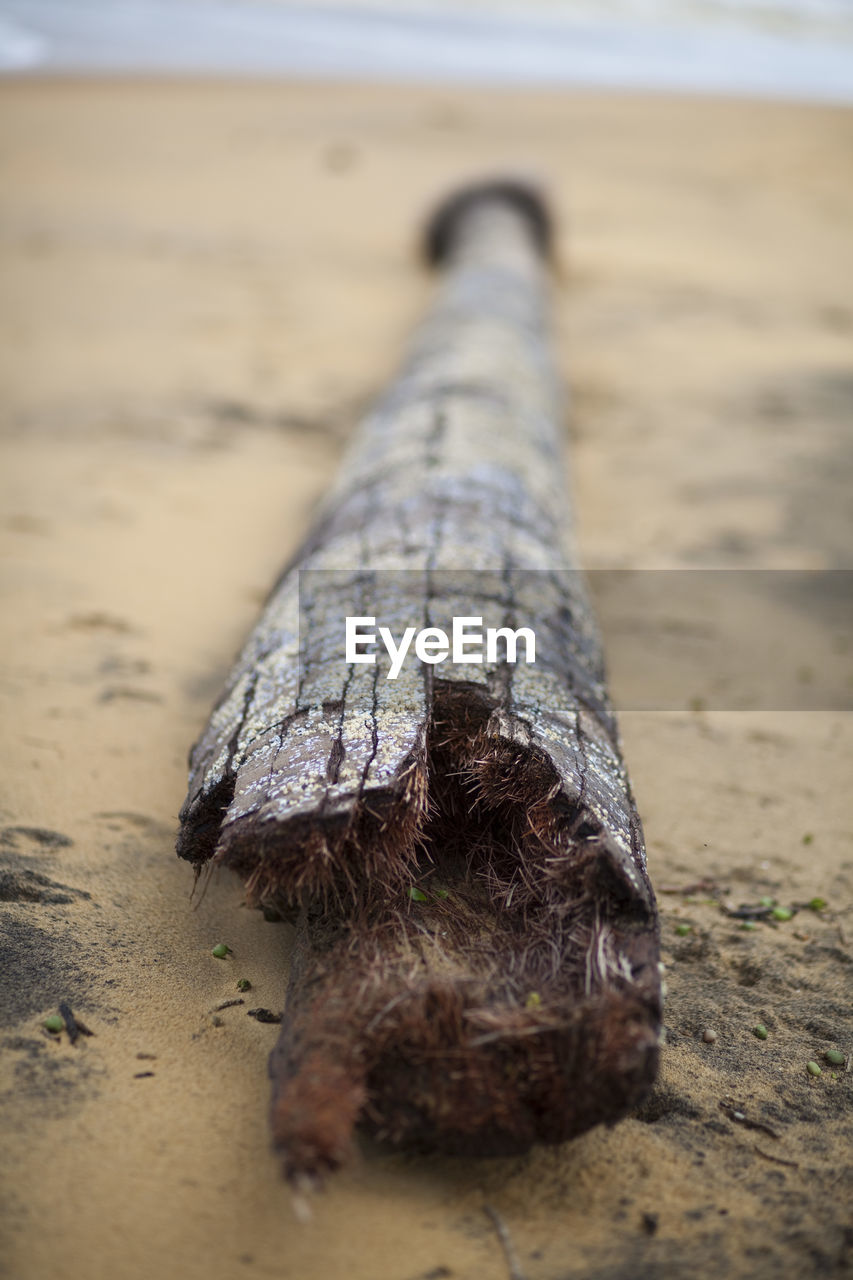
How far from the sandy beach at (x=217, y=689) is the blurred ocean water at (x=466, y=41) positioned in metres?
8.86

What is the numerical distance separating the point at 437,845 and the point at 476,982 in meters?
0.40

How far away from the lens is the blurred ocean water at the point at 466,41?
53.5ft

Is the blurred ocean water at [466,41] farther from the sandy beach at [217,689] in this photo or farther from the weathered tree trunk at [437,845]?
the weathered tree trunk at [437,845]

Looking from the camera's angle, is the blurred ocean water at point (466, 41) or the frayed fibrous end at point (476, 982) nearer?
the frayed fibrous end at point (476, 982)

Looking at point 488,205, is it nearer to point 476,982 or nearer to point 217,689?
point 217,689

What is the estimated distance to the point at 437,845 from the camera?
2.08 m

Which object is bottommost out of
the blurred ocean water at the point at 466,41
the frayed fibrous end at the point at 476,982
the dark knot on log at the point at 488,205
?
the frayed fibrous end at the point at 476,982

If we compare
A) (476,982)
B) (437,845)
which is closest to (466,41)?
(437,845)

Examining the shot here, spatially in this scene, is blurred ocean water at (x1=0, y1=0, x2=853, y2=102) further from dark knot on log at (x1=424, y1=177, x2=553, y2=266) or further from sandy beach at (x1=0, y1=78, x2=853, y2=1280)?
dark knot on log at (x1=424, y1=177, x2=553, y2=266)

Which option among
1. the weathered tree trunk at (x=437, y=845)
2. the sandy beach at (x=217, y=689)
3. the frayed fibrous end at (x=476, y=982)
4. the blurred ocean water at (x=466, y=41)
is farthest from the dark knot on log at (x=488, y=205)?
the blurred ocean water at (x=466, y=41)

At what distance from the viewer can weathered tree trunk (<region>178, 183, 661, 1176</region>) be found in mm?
1581

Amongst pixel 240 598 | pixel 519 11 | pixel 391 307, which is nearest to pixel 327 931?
pixel 240 598

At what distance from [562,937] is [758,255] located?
821 cm

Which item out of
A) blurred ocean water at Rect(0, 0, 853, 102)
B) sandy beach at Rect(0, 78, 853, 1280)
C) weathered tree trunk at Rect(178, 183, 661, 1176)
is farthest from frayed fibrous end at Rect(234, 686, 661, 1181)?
blurred ocean water at Rect(0, 0, 853, 102)
